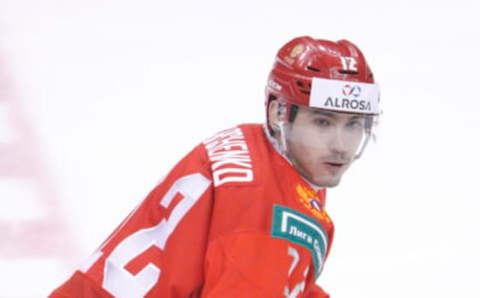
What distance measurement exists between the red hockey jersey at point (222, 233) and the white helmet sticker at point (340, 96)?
0.14 metres

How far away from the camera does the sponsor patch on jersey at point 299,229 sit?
2111 millimetres

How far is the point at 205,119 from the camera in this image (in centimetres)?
426

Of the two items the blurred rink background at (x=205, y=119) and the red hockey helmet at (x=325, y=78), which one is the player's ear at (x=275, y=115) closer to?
the red hockey helmet at (x=325, y=78)

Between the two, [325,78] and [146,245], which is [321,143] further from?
[146,245]

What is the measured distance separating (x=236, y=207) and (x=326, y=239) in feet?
0.89

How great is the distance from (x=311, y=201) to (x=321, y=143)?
12 centimetres

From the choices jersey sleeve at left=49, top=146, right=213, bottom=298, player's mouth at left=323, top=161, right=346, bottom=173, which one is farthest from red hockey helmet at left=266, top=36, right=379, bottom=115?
jersey sleeve at left=49, top=146, right=213, bottom=298

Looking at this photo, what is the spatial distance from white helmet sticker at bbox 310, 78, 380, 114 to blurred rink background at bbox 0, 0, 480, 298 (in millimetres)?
1033

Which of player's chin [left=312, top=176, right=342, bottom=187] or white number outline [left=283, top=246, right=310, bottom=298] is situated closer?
white number outline [left=283, top=246, right=310, bottom=298]

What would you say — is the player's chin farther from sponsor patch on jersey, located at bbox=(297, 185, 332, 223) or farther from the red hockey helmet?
the red hockey helmet

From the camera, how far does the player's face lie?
2.25 metres

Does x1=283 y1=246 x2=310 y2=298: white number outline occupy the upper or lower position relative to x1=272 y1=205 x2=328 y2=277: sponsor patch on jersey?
lower

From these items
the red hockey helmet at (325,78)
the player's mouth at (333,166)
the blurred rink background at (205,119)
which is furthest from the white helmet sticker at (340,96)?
the blurred rink background at (205,119)

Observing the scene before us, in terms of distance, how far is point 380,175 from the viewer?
3.85m
